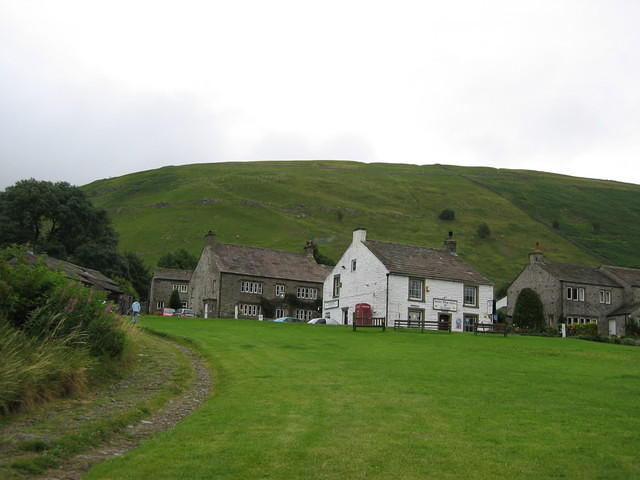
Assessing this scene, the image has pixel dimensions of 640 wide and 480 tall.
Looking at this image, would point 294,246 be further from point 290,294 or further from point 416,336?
point 416,336

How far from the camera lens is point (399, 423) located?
13859 millimetres

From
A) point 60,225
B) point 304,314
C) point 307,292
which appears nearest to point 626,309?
point 307,292

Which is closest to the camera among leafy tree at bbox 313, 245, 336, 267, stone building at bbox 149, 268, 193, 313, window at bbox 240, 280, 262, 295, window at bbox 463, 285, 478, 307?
window at bbox 463, 285, 478, 307

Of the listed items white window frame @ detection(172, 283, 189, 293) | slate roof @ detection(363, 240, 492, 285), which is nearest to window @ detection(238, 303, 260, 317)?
slate roof @ detection(363, 240, 492, 285)

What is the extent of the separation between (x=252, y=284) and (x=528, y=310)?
104 feet

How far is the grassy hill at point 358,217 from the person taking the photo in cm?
13838

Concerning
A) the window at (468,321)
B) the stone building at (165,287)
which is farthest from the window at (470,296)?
the stone building at (165,287)

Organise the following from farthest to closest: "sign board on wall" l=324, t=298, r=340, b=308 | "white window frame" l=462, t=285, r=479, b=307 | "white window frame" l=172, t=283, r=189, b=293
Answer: "white window frame" l=172, t=283, r=189, b=293 → "sign board on wall" l=324, t=298, r=340, b=308 → "white window frame" l=462, t=285, r=479, b=307

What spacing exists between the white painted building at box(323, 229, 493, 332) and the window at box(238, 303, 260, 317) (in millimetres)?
17149

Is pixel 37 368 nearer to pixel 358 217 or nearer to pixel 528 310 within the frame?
pixel 528 310

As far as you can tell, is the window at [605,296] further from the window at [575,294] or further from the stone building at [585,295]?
the window at [575,294]

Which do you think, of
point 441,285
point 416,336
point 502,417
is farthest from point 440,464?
point 441,285

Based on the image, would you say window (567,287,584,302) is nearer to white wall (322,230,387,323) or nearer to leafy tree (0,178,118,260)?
white wall (322,230,387,323)

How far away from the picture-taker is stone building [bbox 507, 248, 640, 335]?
68875mm
